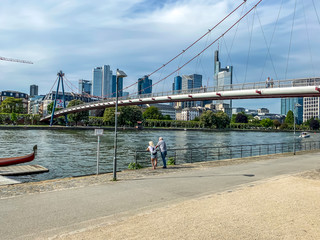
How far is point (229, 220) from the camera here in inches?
236

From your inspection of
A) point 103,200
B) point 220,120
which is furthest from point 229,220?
point 220,120

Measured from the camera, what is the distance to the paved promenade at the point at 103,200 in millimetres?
5398

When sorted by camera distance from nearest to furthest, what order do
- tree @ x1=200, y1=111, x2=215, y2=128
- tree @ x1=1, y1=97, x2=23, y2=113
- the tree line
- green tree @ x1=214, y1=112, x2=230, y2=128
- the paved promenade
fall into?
the paved promenade, the tree line, tree @ x1=1, y1=97, x2=23, y2=113, tree @ x1=200, y1=111, x2=215, y2=128, green tree @ x1=214, y1=112, x2=230, y2=128


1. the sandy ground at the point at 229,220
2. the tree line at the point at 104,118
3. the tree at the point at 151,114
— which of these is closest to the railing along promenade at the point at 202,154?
the sandy ground at the point at 229,220

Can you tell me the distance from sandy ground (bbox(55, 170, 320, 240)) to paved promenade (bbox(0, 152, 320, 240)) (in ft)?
0.17

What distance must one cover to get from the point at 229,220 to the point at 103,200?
3.47 metres

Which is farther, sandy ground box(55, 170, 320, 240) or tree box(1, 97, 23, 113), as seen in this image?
tree box(1, 97, 23, 113)

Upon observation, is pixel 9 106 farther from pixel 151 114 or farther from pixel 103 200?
pixel 103 200

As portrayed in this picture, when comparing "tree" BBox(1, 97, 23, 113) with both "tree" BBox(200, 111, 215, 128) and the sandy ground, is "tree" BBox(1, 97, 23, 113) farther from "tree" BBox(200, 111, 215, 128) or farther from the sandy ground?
the sandy ground

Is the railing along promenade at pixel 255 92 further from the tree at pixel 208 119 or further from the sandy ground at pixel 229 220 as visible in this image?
the tree at pixel 208 119

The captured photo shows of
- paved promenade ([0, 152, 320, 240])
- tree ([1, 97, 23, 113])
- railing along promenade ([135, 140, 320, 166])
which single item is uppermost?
tree ([1, 97, 23, 113])

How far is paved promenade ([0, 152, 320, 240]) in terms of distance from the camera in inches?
213

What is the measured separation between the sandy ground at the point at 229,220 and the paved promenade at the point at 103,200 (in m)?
0.05

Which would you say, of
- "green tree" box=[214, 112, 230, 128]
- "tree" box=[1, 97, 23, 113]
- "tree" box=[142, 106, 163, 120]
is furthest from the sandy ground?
"tree" box=[142, 106, 163, 120]
